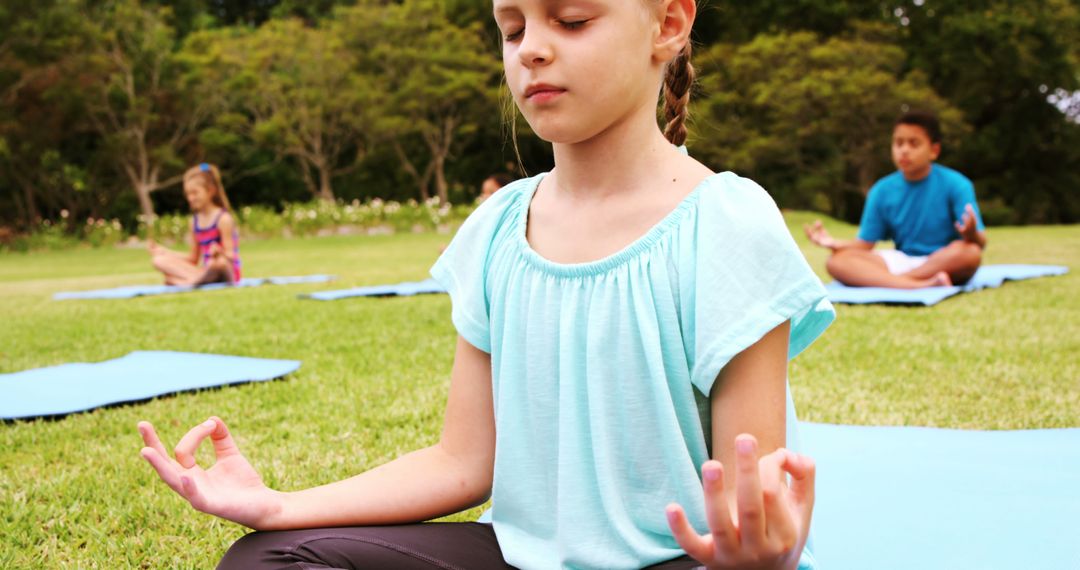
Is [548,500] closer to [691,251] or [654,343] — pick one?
[654,343]

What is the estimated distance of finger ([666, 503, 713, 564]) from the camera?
0.81m

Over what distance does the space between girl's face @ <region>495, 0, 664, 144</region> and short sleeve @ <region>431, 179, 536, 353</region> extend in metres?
0.22

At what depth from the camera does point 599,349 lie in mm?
1129

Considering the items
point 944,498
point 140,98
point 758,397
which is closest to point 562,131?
point 758,397

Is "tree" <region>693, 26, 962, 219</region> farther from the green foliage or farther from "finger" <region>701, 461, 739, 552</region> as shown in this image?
"finger" <region>701, 461, 739, 552</region>

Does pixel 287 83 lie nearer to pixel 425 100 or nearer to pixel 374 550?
pixel 425 100

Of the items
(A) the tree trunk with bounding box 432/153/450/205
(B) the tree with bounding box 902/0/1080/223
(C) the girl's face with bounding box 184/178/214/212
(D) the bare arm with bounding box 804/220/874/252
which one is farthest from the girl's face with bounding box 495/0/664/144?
(B) the tree with bounding box 902/0/1080/223

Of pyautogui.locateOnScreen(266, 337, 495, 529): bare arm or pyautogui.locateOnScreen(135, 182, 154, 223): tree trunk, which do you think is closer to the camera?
pyautogui.locateOnScreen(266, 337, 495, 529): bare arm

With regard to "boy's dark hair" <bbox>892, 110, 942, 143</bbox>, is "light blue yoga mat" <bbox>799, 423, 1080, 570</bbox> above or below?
below

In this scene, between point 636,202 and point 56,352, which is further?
point 56,352

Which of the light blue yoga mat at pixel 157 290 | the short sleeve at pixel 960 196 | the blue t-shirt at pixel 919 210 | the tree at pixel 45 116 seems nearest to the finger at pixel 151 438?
the blue t-shirt at pixel 919 210

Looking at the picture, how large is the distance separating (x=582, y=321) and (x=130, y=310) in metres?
5.65

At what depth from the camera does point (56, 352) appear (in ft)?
14.6

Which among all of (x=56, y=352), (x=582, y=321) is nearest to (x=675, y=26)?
(x=582, y=321)
